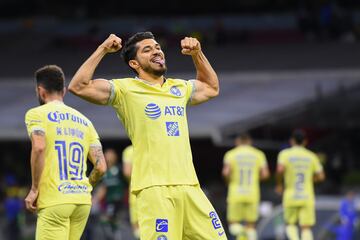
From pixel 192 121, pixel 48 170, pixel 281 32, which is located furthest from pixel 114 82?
pixel 281 32

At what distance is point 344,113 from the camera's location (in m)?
29.1

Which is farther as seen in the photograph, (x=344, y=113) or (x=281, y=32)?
(x=281, y=32)

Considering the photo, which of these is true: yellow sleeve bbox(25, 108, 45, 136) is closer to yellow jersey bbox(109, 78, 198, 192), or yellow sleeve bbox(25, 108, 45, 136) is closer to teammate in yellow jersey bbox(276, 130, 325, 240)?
yellow jersey bbox(109, 78, 198, 192)

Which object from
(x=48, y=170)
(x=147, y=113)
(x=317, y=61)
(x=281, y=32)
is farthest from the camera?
(x=281, y=32)

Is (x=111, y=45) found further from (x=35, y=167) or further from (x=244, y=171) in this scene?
→ (x=244, y=171)

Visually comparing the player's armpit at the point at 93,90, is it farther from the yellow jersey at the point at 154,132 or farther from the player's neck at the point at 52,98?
the player's neck at the point at 52,98

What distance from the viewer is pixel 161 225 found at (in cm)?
888

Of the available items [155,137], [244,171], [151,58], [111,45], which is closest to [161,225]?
[155,137]

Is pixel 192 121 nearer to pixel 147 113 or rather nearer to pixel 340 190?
pixel 340 190

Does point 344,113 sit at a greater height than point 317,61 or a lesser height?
lesser

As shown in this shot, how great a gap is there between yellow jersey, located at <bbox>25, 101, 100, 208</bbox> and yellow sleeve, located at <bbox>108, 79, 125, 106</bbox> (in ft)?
3.66

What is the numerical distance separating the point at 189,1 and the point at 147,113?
121ft

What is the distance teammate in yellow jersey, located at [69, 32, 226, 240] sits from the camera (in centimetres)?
890

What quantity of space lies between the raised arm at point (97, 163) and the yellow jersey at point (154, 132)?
119cm
